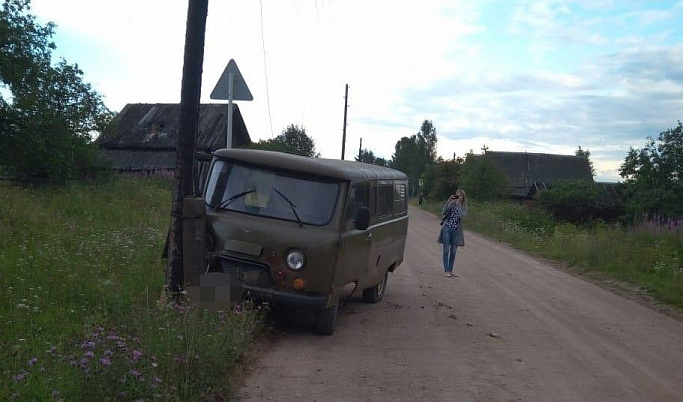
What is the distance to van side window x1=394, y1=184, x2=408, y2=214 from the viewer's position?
11109 mm

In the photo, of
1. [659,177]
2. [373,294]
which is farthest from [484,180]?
[373,294]

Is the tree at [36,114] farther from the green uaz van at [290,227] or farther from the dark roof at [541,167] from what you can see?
the dark roof at [541,167]

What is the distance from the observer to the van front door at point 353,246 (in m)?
7.75

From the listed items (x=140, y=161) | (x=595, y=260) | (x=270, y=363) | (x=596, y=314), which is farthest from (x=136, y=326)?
(x=140, y=161)

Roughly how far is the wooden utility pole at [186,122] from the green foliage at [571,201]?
126 feet

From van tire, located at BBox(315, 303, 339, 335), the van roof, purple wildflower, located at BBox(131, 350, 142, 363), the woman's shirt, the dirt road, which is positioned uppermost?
the van roof

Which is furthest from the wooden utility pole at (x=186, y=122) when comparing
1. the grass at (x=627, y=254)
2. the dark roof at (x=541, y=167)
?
the dark roof at (x=541, y=167)

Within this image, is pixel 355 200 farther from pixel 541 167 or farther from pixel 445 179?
pixel 541 167

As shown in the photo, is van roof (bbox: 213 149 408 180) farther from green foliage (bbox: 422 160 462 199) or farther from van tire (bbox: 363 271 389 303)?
green foliage (bbox: 422 160 462 199)

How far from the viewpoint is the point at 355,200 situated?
330 inches

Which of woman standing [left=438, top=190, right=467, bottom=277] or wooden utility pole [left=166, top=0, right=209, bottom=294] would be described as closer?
wooden utility pole [left=166, top=0, right=209, bottom=294]

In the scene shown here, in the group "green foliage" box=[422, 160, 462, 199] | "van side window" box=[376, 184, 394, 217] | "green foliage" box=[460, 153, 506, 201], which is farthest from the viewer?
"green foliage" box=[422, 160, 462, 199]

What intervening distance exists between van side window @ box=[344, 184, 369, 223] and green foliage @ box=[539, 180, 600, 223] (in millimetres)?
36446

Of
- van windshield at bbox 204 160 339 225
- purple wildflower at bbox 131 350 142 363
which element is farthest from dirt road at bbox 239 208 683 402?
van windshield at bbox 204 160 339 225
